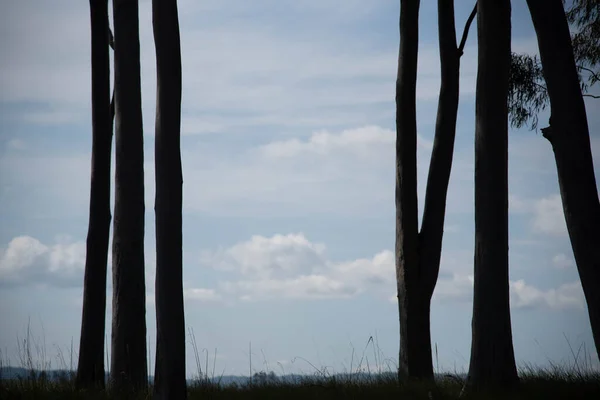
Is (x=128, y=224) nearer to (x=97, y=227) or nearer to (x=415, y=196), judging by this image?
(x=97, y=227)

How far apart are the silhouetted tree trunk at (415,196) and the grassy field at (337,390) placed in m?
0.90

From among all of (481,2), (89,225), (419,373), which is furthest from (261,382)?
(481,2)

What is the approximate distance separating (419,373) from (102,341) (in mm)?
3761

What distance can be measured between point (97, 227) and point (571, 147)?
538 cm

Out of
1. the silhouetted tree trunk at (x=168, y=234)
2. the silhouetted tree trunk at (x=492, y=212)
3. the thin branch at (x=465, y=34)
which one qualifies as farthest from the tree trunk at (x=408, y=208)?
the silhouetted tree trunk at (x=168, y=234)

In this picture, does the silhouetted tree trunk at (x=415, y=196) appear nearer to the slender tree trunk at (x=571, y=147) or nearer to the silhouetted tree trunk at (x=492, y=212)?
the silhouetted tree trunk at (x=492, y=212)

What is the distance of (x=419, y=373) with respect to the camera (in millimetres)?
9516

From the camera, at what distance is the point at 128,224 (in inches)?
323

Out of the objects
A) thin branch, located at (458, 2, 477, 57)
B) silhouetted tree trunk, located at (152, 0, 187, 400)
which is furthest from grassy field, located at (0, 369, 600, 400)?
thin branch, located at (458, 2, 477, 57)

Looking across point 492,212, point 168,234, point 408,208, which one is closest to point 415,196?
point 408,208

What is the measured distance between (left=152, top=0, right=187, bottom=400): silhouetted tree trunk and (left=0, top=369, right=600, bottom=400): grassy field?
777 mm

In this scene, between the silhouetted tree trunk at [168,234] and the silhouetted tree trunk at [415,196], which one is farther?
the silhouetted tree trunk at [415,196]

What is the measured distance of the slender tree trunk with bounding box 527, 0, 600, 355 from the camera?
7555 millimetres

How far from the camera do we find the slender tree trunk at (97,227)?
9227mm
